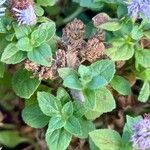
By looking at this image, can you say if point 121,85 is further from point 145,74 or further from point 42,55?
point 42,55

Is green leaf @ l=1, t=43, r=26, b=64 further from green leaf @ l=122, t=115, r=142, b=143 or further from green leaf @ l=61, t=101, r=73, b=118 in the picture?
green leaf @ l=122, t=115, r=142, b=143

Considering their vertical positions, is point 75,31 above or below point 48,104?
above

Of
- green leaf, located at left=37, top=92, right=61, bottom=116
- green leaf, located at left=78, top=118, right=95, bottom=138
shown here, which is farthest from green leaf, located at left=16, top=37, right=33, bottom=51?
green leaf, located at left=78, top=118, right=95, bottom=138

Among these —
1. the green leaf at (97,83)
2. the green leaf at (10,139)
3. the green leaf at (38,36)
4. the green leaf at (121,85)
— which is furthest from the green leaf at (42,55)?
the green leaf at (10,139)

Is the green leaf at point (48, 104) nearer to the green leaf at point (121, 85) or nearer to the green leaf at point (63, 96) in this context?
the green leaf at point (63, 96)

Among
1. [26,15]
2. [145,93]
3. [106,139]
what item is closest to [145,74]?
[145,93]

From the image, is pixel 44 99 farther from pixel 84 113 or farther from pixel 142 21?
pixel 142 21
